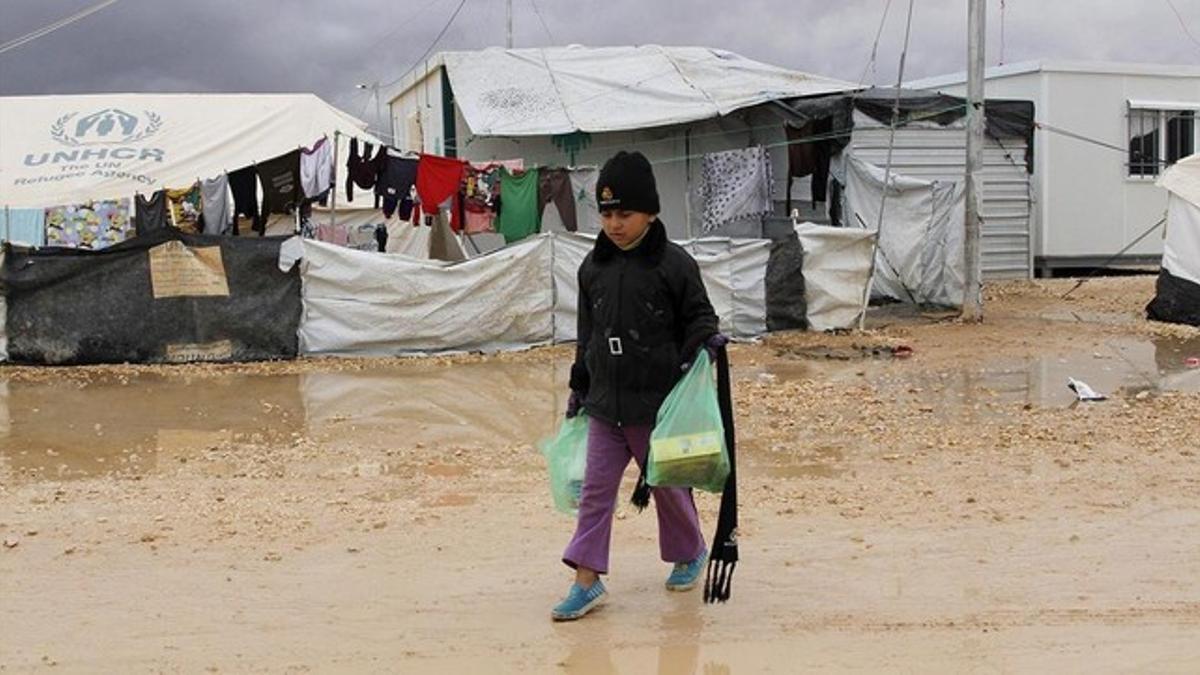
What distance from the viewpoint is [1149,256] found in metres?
24.0

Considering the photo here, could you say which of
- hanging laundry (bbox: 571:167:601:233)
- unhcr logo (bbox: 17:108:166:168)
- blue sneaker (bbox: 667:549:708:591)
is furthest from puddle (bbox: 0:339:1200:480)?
unhcr logo (bbox: 17:108:166:168)

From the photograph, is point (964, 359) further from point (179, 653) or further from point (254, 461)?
point (179, 653)

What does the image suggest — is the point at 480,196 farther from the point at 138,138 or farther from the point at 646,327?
the point at 646,327

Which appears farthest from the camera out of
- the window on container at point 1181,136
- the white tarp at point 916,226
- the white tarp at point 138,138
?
the window on container at point 1181,136

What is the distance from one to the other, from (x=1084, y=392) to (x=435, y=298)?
7090mm

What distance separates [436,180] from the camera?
15.3 m

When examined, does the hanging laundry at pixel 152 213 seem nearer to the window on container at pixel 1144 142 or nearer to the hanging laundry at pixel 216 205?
the hanging laundry at pixel 216 205

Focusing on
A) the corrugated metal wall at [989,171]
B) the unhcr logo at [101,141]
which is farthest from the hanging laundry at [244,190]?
the corrugated metal wall at [989,171]

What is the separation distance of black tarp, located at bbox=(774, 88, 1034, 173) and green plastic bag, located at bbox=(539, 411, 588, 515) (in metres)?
13.9

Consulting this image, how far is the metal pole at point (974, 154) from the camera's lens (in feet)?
52.1

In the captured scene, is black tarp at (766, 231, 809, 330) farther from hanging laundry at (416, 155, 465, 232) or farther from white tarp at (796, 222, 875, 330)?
hanging laundry at (416, 155, 465, 232)

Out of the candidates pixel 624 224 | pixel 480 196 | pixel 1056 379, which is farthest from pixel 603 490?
pixel 480 196

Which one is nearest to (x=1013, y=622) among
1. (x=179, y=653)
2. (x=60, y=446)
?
(x=179, y=653)

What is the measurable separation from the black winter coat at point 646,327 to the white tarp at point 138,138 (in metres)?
14.1
